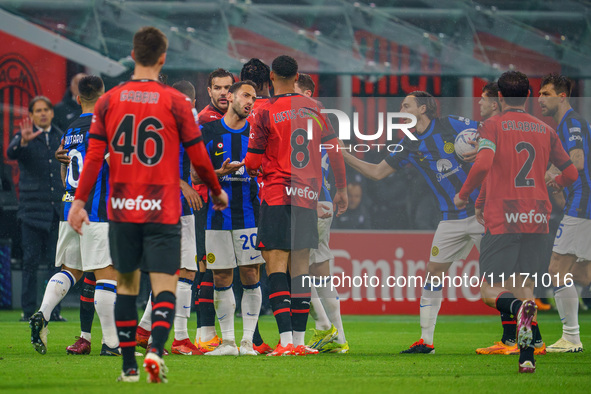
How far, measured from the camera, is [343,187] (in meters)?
7.46

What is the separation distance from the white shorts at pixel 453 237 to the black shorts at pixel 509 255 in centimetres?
94

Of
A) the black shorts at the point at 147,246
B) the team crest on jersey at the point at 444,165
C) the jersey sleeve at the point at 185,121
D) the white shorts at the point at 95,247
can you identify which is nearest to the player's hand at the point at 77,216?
the black shorts at the point at 147,246

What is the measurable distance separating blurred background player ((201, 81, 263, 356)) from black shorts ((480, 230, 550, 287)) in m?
1.73

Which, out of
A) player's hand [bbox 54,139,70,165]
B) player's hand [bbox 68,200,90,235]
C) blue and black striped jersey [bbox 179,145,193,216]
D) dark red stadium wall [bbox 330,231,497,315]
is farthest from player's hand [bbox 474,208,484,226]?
dark red stadium wall [bbox 330,231,497,315]

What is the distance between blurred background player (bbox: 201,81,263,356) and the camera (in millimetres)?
7234

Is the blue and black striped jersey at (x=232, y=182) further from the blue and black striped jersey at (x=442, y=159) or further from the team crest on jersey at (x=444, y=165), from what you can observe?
the team crest on jersey at (x=444, y=165)

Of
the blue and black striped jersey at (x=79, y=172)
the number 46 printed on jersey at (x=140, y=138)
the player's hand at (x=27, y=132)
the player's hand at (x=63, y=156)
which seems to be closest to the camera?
the number 46 printed on jersey at (x=140, y=138)

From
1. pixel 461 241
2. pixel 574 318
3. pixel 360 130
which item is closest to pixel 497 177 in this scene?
pixel 461 241

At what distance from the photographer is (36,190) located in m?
11.3

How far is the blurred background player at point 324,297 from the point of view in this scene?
25.1 ft

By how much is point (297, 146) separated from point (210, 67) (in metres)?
5.87

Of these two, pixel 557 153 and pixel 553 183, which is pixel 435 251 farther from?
pixel 557 153

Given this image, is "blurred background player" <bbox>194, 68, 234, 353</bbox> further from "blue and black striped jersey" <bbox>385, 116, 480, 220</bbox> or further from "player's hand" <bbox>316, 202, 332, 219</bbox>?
"blue and black striped jersey" <bbox>385, 116, 480, 220</bbox>

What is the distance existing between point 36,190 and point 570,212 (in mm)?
6185
